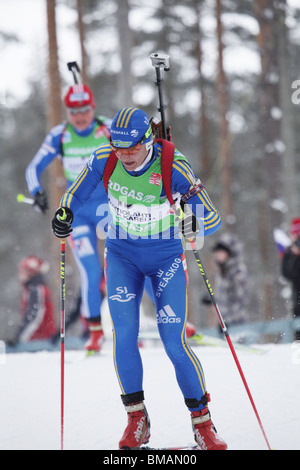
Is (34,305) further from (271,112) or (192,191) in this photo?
(271,112)

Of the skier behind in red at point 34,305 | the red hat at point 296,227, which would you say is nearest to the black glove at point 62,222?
the red hat at point 296,227

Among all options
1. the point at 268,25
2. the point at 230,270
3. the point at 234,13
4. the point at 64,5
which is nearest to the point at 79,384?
the point at 230,270

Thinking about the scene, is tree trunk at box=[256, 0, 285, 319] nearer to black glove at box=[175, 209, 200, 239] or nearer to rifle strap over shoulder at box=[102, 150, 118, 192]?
black glove at box=[175, 209, 200, 239]

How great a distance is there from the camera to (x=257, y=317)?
26.5 metres

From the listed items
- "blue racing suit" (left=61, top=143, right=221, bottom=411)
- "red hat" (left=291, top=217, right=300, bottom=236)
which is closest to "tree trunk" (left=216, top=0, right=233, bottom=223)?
"red hat" (left=291, top=217, right=300, bottom=236)

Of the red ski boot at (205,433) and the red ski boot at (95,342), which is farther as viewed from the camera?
the red ski boot at (95,342)

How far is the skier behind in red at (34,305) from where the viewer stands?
9.12 m

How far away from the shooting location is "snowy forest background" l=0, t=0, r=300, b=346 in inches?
464

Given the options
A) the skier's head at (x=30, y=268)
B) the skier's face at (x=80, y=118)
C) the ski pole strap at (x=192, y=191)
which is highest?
the skier's face at (x=80, y=118)

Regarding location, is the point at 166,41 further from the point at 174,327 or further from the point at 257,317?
the point at 174,327

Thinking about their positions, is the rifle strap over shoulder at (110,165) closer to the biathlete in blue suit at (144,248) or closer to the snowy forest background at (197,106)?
the biathlete in blue suit at (144,248)

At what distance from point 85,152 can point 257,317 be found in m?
21.6

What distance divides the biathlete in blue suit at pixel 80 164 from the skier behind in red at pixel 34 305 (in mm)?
3023

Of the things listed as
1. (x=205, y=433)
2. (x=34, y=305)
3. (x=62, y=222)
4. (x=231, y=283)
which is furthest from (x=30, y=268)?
(x=205, y=433)
